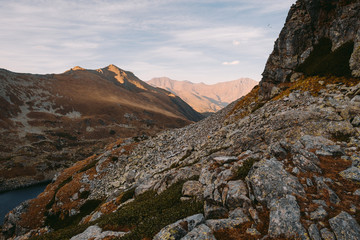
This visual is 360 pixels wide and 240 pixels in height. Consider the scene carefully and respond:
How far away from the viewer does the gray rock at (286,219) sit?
7.28m

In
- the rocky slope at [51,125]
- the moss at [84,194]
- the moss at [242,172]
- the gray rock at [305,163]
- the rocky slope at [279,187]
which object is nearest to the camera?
the rocky slope at [279,187]

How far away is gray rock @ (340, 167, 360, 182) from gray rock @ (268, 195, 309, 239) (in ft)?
11.1

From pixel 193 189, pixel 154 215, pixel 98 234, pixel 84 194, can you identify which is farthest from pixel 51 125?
pixel 193 189

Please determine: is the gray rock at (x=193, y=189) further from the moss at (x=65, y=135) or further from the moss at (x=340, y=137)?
the moss at (x=65, y=135)

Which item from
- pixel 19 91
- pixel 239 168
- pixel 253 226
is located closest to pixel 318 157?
pixel 239 168

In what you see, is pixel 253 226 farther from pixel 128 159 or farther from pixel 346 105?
pixel 128 159

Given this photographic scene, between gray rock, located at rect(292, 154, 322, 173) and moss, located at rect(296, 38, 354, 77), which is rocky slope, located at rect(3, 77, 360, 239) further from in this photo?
moss, located at rect(296, 38, 354, 77)

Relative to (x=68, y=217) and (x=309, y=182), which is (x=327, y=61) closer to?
(x=309, y=182)

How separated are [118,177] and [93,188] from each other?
19.6ft

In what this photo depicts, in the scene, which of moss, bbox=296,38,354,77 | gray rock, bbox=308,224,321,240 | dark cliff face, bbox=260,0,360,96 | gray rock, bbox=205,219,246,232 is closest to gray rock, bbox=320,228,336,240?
gray rock, bbox=308,224,321,240

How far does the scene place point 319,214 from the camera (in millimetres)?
7574

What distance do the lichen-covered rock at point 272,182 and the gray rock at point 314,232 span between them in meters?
1.83

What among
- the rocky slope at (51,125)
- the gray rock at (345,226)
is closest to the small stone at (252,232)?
the gray rock at (345,226)

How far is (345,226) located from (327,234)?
73 centimetres
